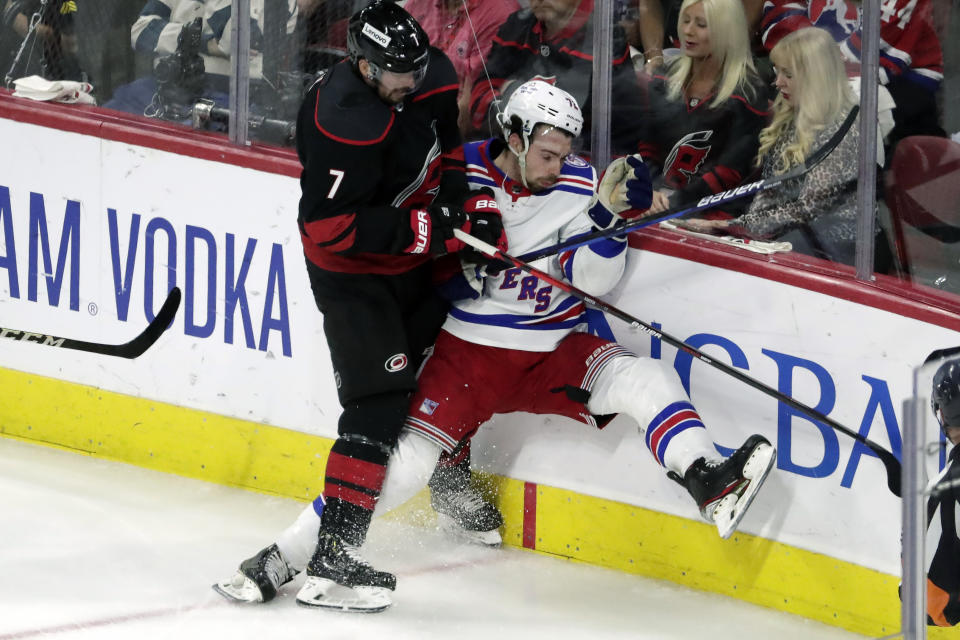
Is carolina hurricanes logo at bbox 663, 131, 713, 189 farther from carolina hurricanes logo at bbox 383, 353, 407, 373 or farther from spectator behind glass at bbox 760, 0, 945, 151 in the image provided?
carolina hurricanes logo at bbox 383, 353, 407, 373

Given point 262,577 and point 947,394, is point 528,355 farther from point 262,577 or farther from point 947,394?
point 947,394

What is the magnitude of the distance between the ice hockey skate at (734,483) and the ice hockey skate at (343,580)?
2.42 ft

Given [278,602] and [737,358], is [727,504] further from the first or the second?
[278,602]

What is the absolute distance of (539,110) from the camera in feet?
10.4

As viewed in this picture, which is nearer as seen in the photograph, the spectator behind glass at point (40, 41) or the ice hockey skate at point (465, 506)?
the ice hockey skate at point (465, 506)

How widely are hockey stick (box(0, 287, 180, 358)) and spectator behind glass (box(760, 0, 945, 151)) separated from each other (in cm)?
186

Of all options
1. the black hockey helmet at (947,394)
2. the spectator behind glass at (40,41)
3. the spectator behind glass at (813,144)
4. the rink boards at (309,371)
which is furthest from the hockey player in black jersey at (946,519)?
the spectator behind glass at (40,41)

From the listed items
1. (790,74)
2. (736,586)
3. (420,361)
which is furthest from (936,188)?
(420,361)

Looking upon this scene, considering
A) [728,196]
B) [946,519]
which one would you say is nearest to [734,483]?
[946,519]

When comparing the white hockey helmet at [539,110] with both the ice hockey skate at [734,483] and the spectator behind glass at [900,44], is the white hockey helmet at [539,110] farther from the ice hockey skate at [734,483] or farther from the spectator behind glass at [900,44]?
the ice hockey skate at [734,483]

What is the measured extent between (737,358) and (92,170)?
6.27ft

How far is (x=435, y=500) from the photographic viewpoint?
3660mm

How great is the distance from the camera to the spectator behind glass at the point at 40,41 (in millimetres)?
4117

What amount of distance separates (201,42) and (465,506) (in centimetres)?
144
